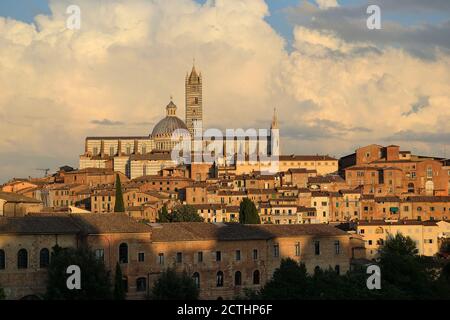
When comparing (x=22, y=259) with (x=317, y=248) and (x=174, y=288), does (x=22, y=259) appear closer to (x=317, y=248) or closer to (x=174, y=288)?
(x=174, y=288)

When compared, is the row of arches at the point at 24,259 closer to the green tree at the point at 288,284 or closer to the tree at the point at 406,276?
the green tree at the point at 288,284

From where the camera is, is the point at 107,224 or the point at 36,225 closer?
the point at 36,225

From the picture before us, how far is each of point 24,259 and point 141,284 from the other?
4217 mm

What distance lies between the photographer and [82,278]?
31.6 m

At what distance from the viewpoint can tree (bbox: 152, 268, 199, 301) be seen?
3256 centimetres

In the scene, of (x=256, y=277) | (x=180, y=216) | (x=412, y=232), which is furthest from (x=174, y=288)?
(x=412, y=232)

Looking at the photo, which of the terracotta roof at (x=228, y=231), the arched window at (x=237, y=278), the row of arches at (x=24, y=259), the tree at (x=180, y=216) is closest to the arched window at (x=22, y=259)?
the row of arches at (x=24, y=259)

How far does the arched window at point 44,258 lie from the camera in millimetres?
33438

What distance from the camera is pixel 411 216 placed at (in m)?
70.7

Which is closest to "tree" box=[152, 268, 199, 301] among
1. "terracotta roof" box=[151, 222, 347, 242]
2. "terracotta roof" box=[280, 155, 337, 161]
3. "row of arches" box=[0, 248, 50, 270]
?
"terracotta roof" box=[151, 222, 347, 242]

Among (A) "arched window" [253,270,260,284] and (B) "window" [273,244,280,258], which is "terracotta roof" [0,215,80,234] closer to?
(A) "arched window" [253,270,260,284]

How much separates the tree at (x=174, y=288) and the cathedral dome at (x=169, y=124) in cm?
8005

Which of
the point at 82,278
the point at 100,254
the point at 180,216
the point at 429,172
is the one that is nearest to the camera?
the point at 82,278
